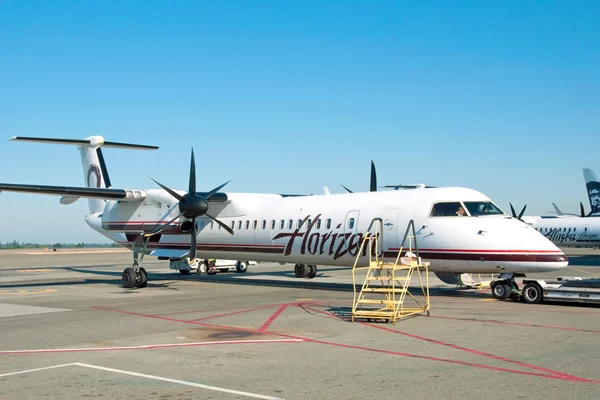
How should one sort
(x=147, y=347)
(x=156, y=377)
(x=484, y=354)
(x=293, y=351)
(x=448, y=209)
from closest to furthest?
(x=156, y=377)
(x=484, y=354)
(x=293, y=351)
(x=147, y=347)
(x=448, y=209)

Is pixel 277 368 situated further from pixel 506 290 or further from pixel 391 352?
pixel 506 290

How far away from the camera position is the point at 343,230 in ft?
64.8

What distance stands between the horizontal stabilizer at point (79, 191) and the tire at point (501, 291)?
14.7 metres

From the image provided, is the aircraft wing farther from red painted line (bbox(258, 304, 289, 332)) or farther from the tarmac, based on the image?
red painted line (bbox(258, 304, 289, 332))

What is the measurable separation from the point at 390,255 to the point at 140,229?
11600 millimetres

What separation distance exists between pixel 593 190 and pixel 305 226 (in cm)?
4448

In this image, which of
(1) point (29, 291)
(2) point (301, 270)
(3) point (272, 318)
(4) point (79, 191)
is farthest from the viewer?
(2) point (301, 270)

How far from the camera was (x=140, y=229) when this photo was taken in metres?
25.2

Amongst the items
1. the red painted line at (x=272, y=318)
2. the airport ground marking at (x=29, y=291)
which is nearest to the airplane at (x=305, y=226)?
the airport ground marking at (x=29, y=291)

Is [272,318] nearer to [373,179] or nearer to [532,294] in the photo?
[532,294]

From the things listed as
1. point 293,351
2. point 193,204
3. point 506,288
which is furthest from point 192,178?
point 293,351

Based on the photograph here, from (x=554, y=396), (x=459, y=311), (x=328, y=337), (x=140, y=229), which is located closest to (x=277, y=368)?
(x=328, y=337)

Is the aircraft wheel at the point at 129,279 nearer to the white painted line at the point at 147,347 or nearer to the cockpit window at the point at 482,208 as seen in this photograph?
the cockpit window at the point at 482,208

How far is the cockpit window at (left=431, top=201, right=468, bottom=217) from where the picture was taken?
1742 centimetres
